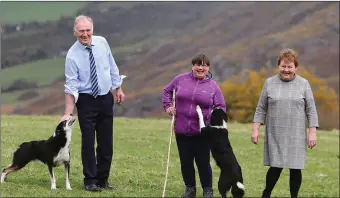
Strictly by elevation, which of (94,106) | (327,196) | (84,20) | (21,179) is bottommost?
(327,196)

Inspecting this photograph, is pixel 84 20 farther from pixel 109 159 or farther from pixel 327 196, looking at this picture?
pixel 327 196

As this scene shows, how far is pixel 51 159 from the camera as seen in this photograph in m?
9.70

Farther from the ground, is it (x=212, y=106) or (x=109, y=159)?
(x=212, y=106)

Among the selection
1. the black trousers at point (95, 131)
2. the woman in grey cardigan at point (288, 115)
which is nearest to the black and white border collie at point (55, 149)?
the black trousers at point (95, 131)

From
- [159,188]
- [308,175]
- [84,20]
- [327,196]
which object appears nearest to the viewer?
[84,20]

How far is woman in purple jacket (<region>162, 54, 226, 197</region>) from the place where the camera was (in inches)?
381

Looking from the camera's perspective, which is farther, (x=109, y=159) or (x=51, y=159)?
(x=109, y=159)

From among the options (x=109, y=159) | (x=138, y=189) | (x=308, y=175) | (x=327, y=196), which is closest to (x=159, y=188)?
(x=138, y=189)

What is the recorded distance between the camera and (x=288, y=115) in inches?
372

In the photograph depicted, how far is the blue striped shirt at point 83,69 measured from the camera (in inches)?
384

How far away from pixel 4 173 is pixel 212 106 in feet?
12.2

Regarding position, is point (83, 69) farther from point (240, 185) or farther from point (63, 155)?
point (240, 185)

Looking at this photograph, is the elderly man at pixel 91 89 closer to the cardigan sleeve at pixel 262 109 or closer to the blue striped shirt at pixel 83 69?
the blue striped shirt at pixel 83 69

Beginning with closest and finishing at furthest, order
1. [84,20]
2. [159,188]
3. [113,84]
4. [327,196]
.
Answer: [84,20] < [113,84] < [159,188] < [327,196]
